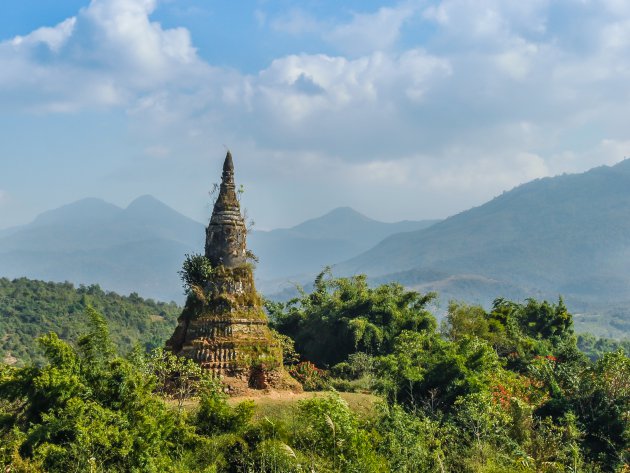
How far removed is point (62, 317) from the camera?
337 feet

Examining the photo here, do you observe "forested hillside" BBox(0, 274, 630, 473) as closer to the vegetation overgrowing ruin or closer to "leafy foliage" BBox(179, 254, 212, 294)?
the vegetation overgrowing ruin

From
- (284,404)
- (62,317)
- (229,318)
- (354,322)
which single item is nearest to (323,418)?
(284,404)

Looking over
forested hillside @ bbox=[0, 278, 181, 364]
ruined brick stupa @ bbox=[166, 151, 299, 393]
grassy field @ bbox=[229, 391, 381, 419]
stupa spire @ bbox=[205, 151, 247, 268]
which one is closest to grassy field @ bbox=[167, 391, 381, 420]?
grassy field @ bbox=[229, 391, 381, 419]

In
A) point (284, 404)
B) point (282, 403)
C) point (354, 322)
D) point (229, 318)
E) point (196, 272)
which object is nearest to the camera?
point (284, 404)

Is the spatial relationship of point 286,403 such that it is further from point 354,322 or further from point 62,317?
point 62,317

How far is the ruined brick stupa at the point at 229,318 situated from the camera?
3297 cm

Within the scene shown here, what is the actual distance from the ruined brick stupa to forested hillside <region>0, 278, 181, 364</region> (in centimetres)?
5551

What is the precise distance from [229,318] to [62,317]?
76463mm

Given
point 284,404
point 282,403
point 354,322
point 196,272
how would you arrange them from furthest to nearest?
point 354,322 < point 196,272 < point 282,403 < point 284,404

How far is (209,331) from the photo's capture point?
33.9 m

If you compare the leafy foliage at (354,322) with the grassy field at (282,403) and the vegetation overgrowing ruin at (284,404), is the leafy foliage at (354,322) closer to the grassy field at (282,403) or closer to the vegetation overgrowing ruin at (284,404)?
the vegetation overgrowing ruin at (284,404)

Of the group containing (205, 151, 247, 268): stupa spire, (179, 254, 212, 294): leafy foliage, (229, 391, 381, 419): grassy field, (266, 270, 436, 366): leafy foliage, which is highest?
(205, 151, 247, 268): stupa spire

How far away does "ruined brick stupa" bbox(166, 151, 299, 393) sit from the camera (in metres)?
33.0

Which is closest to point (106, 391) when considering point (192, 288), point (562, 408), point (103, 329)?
point (103, 329)
